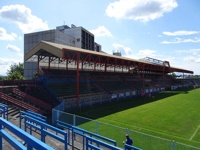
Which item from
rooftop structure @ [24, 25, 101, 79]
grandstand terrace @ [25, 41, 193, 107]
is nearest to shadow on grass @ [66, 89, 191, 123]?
grandstand terrace @ [25, 41, 193, 107]

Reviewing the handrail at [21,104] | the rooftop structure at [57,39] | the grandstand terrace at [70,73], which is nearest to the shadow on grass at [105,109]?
the grandstand terrace at [70,73]

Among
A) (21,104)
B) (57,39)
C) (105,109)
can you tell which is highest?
(57,39)

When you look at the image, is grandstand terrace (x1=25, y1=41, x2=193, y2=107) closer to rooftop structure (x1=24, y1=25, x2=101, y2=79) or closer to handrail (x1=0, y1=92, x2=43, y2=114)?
handrail (x1=0, y1=92, x2=43, y2=114)

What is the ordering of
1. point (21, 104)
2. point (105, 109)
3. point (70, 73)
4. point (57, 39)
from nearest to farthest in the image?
point (21, 104) < point (105, 109) < point (70, 73) < point (57, 39)

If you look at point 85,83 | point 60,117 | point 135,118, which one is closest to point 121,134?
point 60,117

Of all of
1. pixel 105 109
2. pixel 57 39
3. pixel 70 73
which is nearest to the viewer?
pixel 105 109

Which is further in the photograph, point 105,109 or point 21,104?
point 105,109

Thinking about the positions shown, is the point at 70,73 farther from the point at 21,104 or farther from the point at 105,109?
the point at 21,104

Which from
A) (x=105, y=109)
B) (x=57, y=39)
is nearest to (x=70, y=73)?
(x=105, y=109)

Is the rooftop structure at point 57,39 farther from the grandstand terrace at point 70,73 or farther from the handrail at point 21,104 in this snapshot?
the handrail at point 21,104

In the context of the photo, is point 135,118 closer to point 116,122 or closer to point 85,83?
point 116,122

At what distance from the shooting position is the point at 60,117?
17312 mm

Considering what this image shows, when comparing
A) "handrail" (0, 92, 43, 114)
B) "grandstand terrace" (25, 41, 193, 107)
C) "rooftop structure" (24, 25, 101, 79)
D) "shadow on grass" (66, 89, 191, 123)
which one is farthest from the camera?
"rooftop structure" (24, 25, 101, 79)

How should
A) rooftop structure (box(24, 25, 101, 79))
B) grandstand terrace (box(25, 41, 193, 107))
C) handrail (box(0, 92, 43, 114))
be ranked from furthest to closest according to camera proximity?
rooftop structure (box(24, 25, 101, 79)) → grandstand terrace (box(25, 41, 193, 107)) → handrail (box(0, 92, 43, 114))
